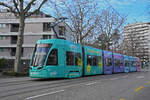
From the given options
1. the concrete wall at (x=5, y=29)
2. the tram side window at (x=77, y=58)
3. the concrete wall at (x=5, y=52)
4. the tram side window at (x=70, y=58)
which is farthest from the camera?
→ the concrete wall at (x=5, y=29)

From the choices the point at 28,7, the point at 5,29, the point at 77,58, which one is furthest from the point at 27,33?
Result: the point at 77,58

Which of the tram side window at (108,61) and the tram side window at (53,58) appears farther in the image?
the tram side window at (108,61)

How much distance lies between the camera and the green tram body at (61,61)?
1284 cm

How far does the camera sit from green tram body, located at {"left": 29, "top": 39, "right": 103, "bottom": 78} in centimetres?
1284

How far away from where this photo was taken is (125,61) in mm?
30453

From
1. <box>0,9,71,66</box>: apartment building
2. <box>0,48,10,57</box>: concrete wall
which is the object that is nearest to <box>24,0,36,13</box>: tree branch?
<box>0,9,71,66</box>: apartment building

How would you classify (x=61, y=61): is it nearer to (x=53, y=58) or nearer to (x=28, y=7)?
(x=53, y=58)

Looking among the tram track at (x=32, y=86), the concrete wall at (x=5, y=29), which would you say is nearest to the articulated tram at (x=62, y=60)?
the tram track at (x=32, y=86)

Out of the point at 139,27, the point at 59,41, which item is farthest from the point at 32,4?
the point at 139,27

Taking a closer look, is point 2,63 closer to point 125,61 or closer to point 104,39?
point 125,61

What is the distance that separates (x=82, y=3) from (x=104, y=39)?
15637 millimetres

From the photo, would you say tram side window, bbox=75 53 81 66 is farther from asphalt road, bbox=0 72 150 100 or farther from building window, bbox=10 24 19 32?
building window, bbox=10 24 19 32

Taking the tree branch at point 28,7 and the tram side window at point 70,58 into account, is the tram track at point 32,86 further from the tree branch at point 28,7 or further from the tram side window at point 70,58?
the tree branch at point 28,7

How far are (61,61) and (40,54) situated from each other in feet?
5.48
